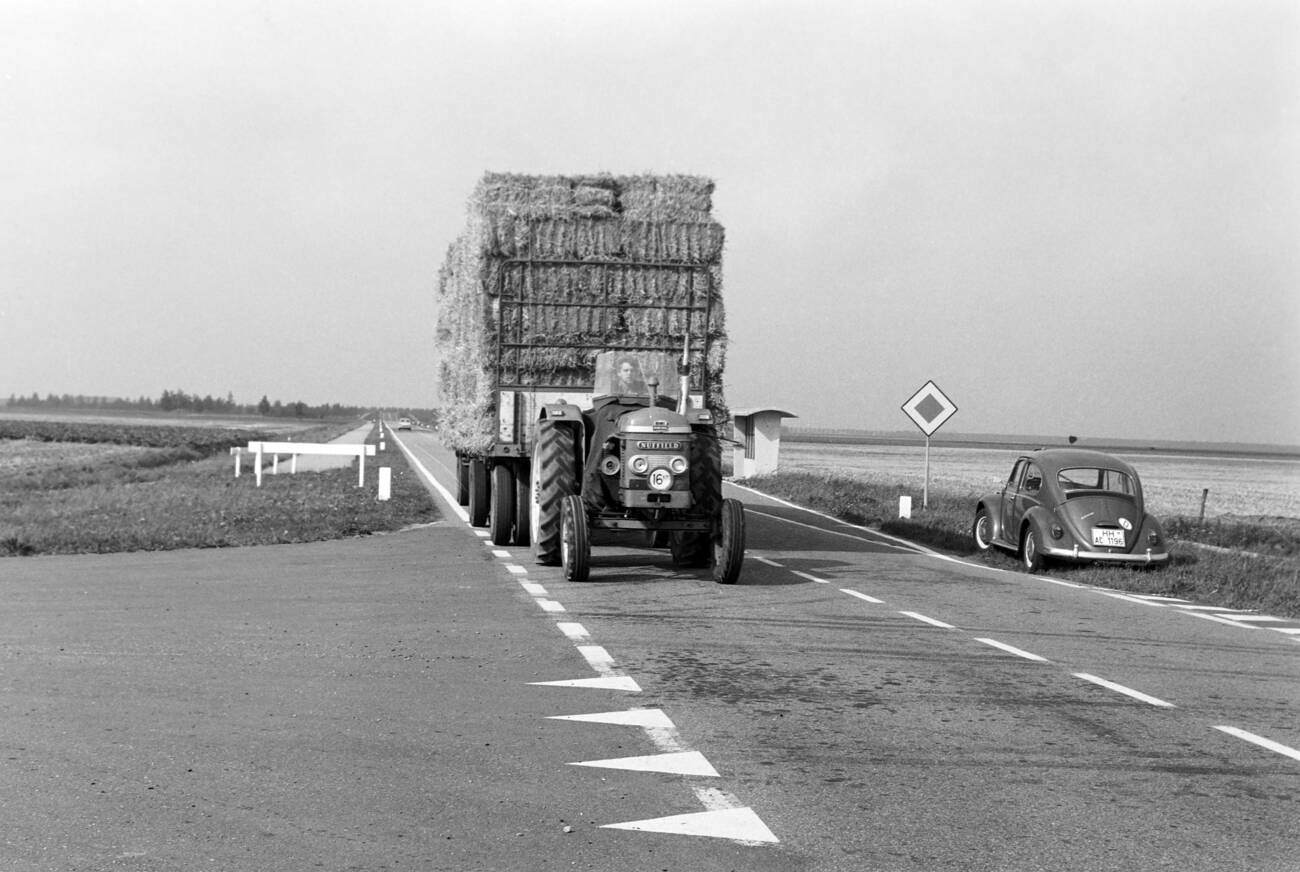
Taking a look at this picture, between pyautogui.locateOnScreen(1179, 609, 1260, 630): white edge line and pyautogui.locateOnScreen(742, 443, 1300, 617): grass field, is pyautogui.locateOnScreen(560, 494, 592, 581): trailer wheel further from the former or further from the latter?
pyautogui.locateOnScreen(742, 443, 1300, 617): grass field

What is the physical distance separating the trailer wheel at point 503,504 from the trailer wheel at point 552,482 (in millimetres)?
2207

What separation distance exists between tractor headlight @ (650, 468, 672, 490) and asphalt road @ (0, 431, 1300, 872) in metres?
1.41

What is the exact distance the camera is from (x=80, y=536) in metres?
17.3

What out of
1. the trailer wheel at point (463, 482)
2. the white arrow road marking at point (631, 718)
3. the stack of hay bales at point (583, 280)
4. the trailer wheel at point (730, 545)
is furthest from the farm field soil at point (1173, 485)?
the white arrow road marking at point (631, 718)

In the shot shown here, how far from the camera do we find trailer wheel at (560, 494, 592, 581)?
13562 mm

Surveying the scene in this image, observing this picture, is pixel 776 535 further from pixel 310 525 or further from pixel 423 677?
pixel 423 677

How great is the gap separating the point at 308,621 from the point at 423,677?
8.75ft

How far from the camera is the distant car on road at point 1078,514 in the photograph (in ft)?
55.3

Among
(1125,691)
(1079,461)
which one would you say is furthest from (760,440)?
(1125,691)

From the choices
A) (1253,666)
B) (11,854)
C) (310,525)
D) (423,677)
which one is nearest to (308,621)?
(423,677)

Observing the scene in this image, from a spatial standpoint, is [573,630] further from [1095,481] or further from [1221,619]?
[1095,481]

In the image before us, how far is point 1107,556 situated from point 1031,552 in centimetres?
107

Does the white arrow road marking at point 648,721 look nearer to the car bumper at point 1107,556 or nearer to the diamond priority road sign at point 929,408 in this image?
the car bumper at point 1107,556

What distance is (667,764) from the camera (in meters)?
6.25
